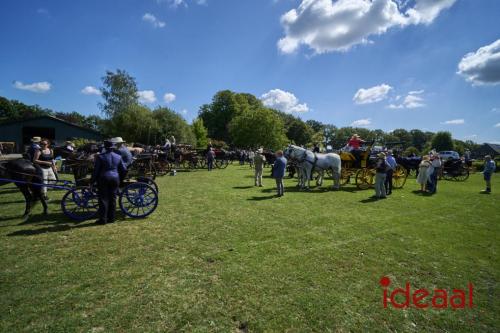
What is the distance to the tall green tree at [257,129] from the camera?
49.6m

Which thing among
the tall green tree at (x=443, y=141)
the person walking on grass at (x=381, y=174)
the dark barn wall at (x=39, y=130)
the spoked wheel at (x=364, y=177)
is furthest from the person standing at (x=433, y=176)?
the tall green tree at (x=443, y=141)

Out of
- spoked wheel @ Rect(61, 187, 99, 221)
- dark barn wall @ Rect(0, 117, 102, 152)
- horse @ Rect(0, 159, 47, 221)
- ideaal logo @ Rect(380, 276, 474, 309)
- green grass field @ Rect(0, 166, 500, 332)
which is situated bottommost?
ideaal logo @ Rect(380, 276, 474, 309)

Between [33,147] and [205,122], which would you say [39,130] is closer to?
[205,122]

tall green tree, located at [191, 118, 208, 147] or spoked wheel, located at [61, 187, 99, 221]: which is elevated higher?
tall green tree, located at [191, 118, 208, 147]

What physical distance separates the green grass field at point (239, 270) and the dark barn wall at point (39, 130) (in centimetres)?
3821

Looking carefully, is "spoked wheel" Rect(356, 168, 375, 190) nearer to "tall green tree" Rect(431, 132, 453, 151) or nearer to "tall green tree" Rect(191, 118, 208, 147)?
"tall green tree" Rect(191, 118, 208, 147)

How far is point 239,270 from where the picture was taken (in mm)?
4047

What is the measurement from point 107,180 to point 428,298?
6617 millimetres

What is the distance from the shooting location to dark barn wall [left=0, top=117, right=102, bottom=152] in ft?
122

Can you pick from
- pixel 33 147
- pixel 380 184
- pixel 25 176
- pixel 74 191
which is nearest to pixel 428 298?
pixel 380 184

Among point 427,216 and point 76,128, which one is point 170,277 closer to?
point 427,216

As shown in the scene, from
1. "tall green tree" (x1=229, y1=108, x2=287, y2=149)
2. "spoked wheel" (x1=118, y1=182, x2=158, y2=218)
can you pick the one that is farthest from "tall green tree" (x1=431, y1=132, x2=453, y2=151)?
"spoked wheel" (x1=118, y1=182, x2=158, y2=218)

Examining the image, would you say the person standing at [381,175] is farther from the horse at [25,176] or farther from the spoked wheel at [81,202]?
the horse at [25,176]

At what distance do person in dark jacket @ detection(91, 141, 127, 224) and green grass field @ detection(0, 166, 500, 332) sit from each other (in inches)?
17.6
